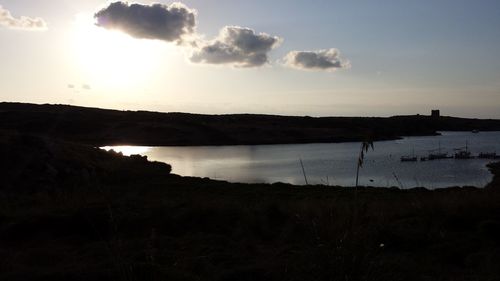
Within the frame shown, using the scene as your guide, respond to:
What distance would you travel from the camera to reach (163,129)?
124 m

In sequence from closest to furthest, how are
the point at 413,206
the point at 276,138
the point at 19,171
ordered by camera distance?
the point at 413,206, the point at 19,171, the point at 276,138

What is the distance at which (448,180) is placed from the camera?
4756 cm

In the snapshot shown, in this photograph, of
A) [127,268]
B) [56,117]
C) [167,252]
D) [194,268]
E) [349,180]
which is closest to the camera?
[127,268]

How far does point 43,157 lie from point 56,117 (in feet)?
352

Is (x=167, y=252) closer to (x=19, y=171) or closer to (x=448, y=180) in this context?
(x=19, y=171)

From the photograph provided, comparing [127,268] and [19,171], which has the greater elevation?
[127,268]

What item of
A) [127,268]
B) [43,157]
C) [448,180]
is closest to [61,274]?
[127,268]

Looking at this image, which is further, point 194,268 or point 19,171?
point 19,171

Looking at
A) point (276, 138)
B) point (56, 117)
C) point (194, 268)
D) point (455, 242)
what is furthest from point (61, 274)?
point (56, 117)

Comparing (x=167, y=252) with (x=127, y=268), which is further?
(x=167, y=252)

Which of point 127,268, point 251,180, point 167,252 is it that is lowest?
point 251,180

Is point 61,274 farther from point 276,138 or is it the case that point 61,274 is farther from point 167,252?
point 276,138

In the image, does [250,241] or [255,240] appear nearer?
[250,241]

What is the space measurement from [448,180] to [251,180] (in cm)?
1842
